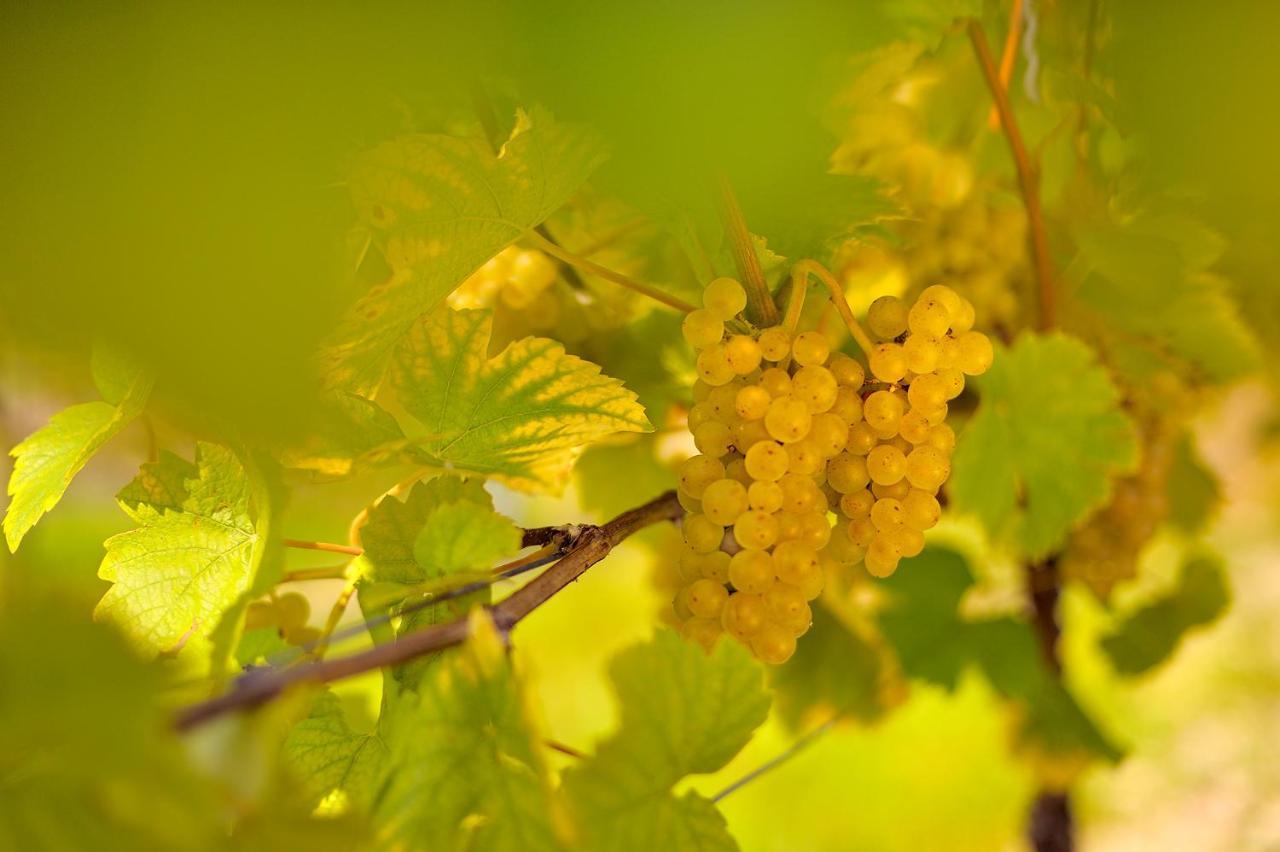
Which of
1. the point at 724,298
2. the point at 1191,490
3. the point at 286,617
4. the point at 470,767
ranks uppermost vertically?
the point at 724,298

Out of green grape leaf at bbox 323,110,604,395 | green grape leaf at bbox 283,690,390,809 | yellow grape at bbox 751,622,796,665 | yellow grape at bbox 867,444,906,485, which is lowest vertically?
green grape leaf at bbox 283,690,390,809

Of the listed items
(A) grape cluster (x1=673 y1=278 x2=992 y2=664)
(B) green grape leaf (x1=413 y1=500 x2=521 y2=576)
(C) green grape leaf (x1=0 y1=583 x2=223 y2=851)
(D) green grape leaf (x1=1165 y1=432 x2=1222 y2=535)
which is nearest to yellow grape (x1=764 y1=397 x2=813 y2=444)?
(A) grape cluster (x1=673 y1=278 x2=992 y2=664)

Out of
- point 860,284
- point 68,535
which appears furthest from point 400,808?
point 68,535

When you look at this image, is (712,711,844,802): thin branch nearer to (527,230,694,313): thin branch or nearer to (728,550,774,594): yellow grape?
(728,550,774,594): yellow grape

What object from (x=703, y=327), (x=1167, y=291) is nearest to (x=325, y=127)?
(x=703, y=327)

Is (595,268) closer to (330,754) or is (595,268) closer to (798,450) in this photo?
(798,450)

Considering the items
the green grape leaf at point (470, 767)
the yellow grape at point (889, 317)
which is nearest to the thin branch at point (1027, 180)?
the yellow grape at point (889, 317)

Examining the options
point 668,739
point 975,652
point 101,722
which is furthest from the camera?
point 975,652
